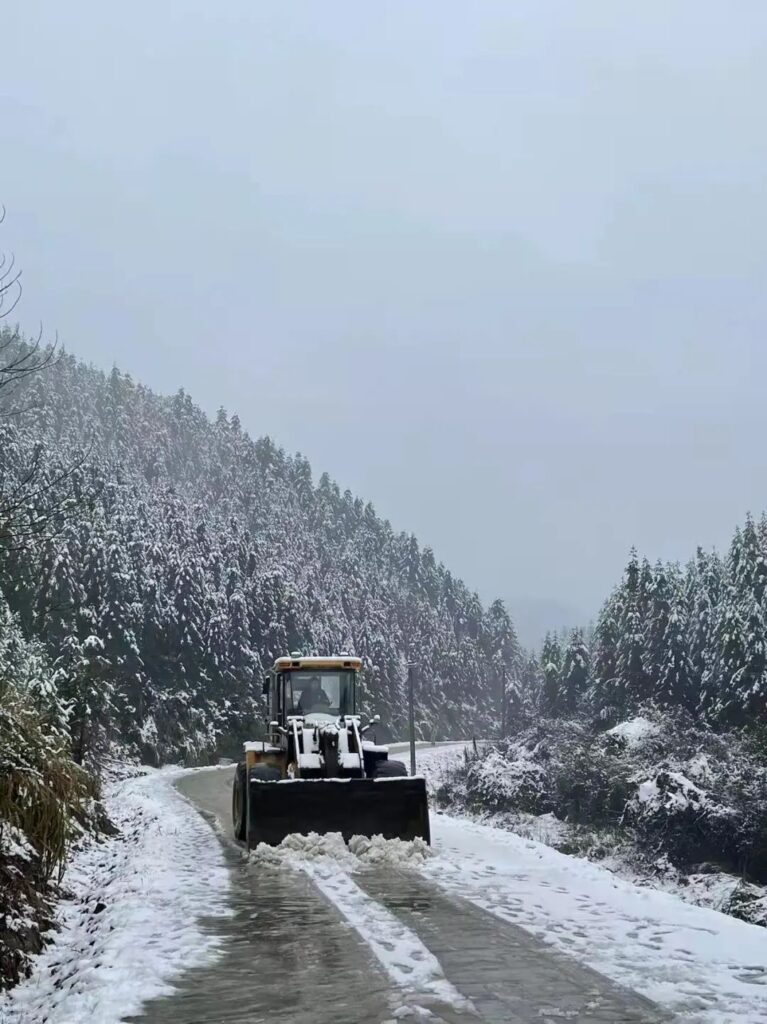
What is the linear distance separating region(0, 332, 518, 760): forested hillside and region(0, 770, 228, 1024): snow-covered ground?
11.2 feet

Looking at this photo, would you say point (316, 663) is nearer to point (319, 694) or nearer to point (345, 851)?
point (319, 694)

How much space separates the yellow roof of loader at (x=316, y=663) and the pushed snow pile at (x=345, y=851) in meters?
3.76

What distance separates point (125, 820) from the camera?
65.3ft

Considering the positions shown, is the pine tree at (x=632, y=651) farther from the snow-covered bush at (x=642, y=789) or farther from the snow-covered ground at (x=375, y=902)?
the snow-covered ground at (x=375, y=902)

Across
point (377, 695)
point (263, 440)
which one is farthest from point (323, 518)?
point (377, 695)

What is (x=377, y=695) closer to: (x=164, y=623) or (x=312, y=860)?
(x=164, y=623)

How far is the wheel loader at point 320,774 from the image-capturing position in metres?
13.5

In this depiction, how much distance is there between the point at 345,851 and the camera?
13.0 metres

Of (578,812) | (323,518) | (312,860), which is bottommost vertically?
(578,812)

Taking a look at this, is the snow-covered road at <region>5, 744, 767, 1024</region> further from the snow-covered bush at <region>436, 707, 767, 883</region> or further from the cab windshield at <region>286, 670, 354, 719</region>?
the snow-covered bush at <region>436, 707, 767, 883</region>

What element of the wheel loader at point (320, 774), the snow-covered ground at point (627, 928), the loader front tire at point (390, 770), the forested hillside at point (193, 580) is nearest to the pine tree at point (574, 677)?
the forested hillside at point (193, 580)

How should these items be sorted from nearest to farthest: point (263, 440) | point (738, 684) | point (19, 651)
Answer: point (19, 651), point (738, 684), point (263, 440)

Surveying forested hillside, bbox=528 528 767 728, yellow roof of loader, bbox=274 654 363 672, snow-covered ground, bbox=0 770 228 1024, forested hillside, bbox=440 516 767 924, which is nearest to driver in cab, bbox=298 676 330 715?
yellow roof of loader, bbox=274 654 363 672

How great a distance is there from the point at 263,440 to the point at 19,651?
131 metres
